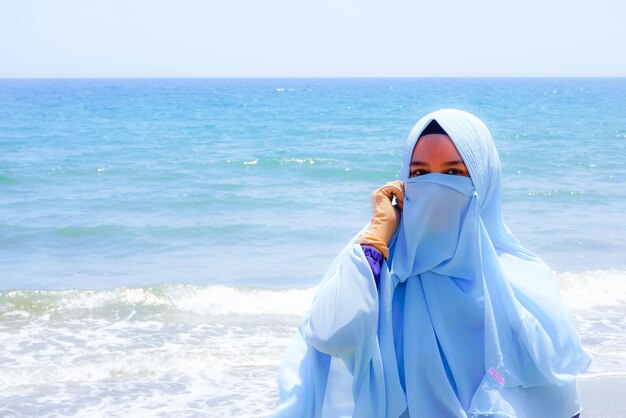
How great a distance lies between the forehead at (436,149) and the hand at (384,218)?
11 centimetres

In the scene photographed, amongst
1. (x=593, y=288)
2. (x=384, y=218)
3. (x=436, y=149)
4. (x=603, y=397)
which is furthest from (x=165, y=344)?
(x=436, y=149)

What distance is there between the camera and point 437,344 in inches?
78.2

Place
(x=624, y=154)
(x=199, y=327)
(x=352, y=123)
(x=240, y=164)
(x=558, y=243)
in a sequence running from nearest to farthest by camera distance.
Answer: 1. (x=199, y=327)
2. (x=558, y=243)
3. (x=240, y=164)
4. (x=624, y=154)
5. (x=352, y=123)

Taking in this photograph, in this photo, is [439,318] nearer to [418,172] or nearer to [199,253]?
[418,172]

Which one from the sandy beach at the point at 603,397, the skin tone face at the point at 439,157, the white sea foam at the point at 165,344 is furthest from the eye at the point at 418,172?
the white sea foam at the point at 165,344

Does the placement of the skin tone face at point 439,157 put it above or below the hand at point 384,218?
above

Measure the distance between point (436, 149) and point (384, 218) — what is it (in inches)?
8.6

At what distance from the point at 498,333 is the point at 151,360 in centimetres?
407

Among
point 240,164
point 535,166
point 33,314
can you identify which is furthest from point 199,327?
point 535,166

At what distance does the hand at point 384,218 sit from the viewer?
2.01 meters

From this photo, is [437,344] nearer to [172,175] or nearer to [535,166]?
[172,175]

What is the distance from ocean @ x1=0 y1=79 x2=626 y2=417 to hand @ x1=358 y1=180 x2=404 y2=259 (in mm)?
2940

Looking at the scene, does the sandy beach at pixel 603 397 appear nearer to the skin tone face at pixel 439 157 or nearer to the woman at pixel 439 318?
the woman at pixel 439 318

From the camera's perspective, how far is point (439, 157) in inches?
79.7
